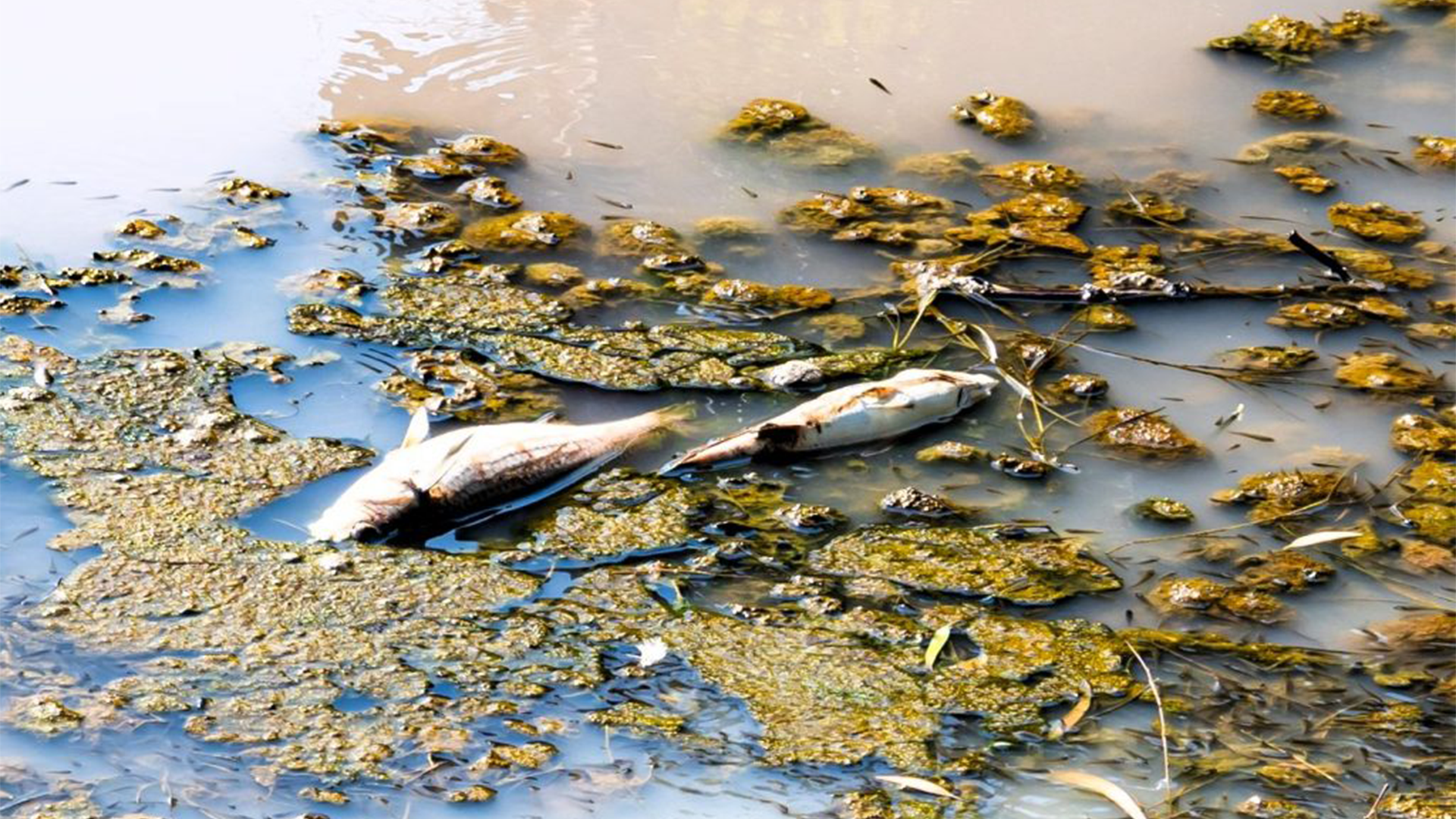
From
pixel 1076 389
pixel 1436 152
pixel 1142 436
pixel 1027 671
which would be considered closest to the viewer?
pixel 1027 671

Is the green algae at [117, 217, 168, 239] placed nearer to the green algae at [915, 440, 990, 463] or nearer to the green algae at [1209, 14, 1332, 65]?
the green algae at [915, 440, 990, 463]

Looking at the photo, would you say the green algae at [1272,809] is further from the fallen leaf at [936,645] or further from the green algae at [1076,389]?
the green algae at [1076,389]

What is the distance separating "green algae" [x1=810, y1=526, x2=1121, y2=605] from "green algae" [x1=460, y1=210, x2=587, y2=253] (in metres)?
1.52

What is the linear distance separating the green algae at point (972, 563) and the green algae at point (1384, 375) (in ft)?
3.52

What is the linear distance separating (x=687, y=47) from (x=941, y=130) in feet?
3.45

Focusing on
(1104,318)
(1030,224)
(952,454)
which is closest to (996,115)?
(1030,224)

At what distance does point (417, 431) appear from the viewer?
3.42 metres

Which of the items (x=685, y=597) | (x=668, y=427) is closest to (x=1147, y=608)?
(x=685, y=597)

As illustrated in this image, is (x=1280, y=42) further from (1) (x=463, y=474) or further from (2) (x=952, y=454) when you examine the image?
(1) (x=463, y=474)

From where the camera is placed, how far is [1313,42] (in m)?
5.43

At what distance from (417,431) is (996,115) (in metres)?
2.51

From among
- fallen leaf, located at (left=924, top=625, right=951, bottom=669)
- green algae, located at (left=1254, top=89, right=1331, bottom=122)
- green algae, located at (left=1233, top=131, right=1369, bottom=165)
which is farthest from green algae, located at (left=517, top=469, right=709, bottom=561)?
green algae, located at (left=1254, top=89, right=1331, bottom=122)

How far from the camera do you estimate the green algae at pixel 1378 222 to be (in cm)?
443

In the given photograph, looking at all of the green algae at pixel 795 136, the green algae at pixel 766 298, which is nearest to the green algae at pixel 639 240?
the green algae at pixel 766 298
